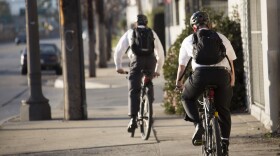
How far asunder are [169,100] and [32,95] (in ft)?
8.67

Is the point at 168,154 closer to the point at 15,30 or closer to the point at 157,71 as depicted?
the point at 157,71

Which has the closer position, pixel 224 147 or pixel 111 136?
pixel 224 147

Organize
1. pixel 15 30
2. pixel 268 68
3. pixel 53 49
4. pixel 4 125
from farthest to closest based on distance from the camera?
pixel 15 30
pixel 53 49
pixel 4 125
pixel 268 68

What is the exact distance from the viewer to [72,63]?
1487cm

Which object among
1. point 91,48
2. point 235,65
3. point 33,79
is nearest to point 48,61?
point 91,48

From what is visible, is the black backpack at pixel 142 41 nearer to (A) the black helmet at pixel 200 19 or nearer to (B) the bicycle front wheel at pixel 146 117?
(B) the bicycle front wheel at pixel 146 117

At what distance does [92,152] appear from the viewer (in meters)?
10.7

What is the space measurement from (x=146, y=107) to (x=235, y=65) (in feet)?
10.4

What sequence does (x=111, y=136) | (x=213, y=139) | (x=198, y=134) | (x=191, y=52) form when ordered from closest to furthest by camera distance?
(x=213, y=139)
(x=191, y=52)
(x=198, y=134)
(x=111, y=136)

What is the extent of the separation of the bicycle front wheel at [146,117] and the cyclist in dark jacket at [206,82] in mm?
2579

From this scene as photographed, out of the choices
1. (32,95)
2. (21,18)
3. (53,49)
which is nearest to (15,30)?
(21,18)

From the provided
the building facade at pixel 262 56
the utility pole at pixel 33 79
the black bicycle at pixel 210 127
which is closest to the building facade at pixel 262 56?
the building facade at pixel 262 56

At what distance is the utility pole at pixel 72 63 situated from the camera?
1482 centimetres

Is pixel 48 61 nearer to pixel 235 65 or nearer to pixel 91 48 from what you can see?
pixel 91 48
